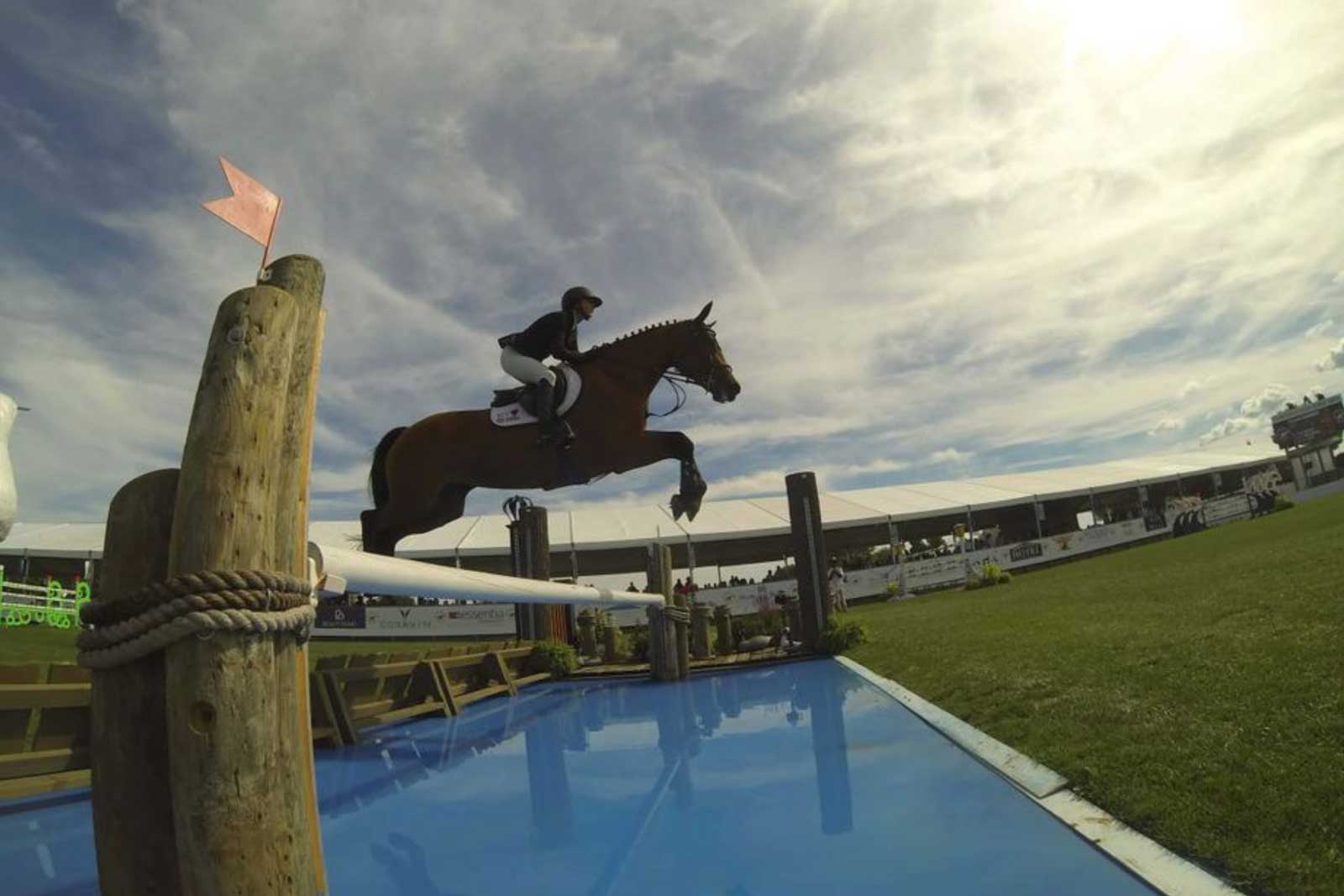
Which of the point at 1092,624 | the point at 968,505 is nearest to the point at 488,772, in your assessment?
the point at 1092,624

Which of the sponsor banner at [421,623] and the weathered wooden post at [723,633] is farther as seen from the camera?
the sponsor banner at [421,623]

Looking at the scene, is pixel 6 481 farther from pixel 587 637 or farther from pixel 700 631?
pixel 587 637

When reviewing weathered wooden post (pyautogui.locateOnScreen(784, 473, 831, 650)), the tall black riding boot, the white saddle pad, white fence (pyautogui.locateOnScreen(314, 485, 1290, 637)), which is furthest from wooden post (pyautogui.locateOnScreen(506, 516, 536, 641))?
white fence (pyautogui.locateOnScreen(314, 485, 1290, 637))

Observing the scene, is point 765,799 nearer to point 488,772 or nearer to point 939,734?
point 939,734

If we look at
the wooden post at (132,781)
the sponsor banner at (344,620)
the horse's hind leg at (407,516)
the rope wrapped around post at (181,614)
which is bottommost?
the sponsor banner at (344,620)

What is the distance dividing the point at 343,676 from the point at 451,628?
14969 mm

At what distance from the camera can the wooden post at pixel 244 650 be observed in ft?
3.29

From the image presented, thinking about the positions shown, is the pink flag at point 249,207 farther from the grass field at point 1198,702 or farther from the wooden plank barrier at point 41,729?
the wooden plank barrier at point 41,729

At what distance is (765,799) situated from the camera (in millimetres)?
3123

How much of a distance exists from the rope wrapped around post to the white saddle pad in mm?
Result: 2176

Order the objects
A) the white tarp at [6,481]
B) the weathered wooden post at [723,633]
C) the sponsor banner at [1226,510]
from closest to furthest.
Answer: the white tarp at [6,481] → the weathered wooden post at [723,633] → the sponsor banner at [1226,510]

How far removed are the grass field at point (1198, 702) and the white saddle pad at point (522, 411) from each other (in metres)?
2.55

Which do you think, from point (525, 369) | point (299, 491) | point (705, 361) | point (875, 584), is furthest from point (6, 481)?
point (875, 584)

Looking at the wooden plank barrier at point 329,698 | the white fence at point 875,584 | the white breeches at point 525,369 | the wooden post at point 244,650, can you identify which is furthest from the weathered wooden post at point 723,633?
the wooden post at point 244,650
